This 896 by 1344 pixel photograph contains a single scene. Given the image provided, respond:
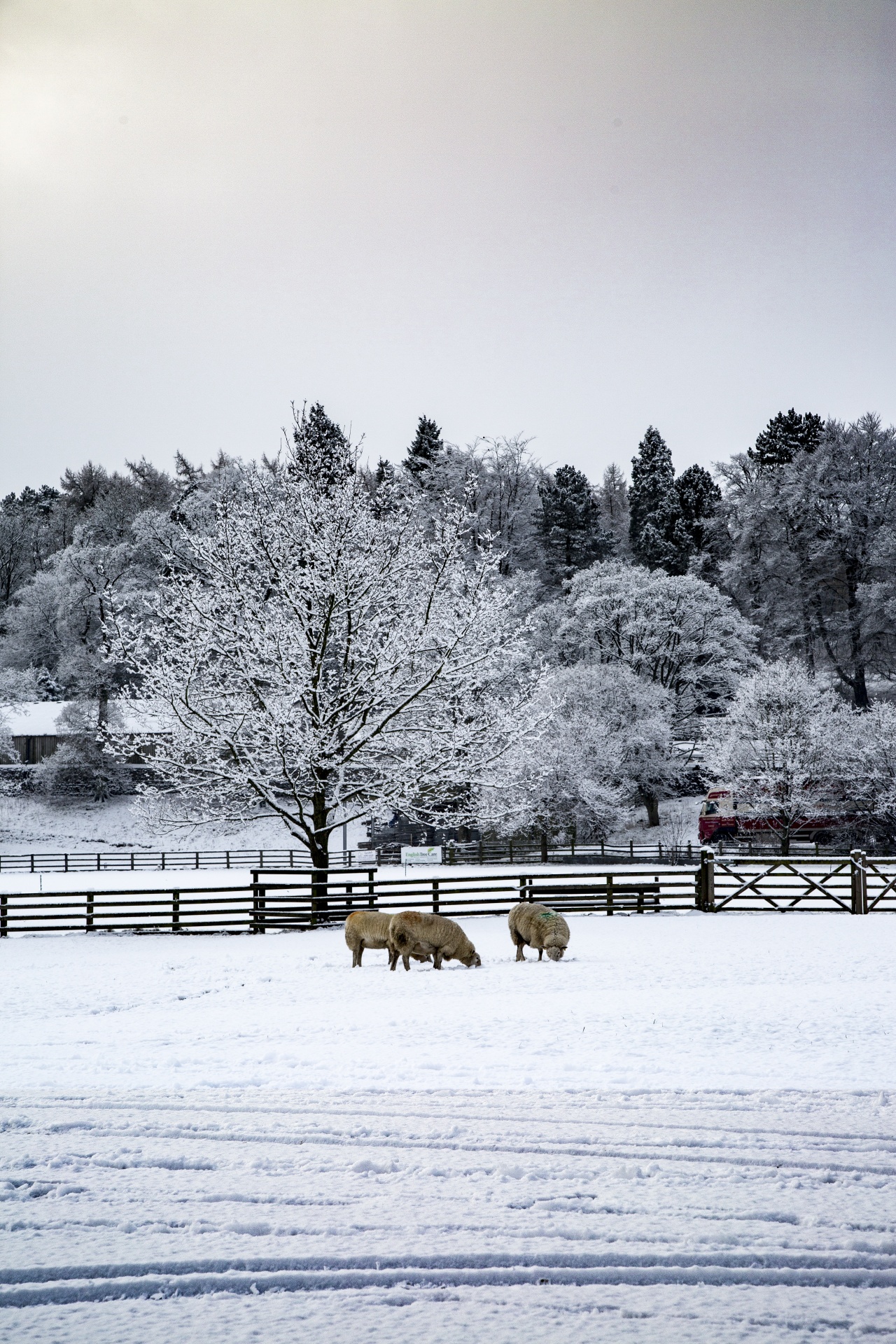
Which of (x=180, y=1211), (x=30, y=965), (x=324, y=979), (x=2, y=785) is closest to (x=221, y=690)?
(x=30, y=965)

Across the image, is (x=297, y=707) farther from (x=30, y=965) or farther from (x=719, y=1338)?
(x=719, y=1338)

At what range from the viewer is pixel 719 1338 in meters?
3.52

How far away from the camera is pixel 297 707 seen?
20.8 metres

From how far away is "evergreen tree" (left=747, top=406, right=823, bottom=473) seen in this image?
6519cm

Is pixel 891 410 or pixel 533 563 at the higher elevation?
pixel 891 410

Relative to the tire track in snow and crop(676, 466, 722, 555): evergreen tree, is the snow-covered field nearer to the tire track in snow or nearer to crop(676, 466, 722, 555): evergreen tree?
the tire track in snow

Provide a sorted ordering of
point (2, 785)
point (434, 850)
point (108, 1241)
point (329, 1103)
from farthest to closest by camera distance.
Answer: point (2, 785) → point (434, 850) → point (329, 1103) → point (108, 1241)

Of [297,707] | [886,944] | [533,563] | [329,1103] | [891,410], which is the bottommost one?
[886,944]

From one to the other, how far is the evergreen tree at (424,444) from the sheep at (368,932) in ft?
173

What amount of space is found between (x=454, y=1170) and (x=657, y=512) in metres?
63.8

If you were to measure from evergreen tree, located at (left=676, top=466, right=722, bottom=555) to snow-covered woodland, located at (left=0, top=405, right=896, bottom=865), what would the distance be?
8.6 inches

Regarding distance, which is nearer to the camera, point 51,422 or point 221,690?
point 221,690

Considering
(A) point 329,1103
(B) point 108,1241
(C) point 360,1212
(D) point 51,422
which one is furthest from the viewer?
(D) point 51,422

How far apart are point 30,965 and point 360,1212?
12688mm
